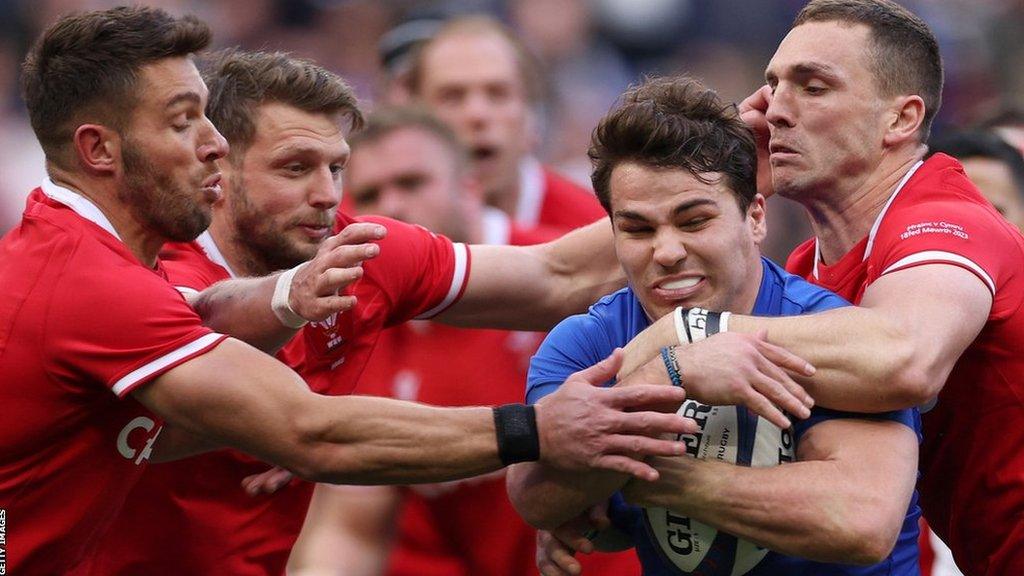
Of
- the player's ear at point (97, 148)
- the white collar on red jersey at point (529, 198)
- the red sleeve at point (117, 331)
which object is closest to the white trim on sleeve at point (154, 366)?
the red sleeve at point (117, 331)

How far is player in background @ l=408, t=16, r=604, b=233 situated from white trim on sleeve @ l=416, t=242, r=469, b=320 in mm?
2878

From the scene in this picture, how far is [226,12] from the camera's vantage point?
12.5 metres

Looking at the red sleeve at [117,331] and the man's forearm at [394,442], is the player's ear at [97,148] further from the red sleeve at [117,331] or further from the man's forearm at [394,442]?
the man's forearm at [394,442]

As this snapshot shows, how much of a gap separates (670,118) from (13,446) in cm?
205

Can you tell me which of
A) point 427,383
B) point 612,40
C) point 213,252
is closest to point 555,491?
point 213,252

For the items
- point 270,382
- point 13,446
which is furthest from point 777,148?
point 13,446

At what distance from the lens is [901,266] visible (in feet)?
14.1

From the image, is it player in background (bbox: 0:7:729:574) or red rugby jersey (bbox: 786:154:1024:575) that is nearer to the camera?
player in background (bbox: 0:7:729:574)

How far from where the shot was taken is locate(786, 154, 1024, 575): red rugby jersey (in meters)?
4.39

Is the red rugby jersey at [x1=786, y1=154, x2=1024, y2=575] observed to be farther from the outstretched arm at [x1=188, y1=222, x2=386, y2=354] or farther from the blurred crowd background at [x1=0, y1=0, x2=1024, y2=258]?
the blurred crowd background at [x1=0, y1=0, x2=1024, y2=258]

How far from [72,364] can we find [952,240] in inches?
95.8

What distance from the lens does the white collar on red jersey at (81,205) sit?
4543 mm

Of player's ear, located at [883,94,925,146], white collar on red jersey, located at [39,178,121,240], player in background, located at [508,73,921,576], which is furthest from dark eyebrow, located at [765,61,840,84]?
white collar on red jersey, located at [39,178,121,240]

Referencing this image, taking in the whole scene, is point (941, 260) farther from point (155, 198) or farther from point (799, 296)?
point (155, 198)
